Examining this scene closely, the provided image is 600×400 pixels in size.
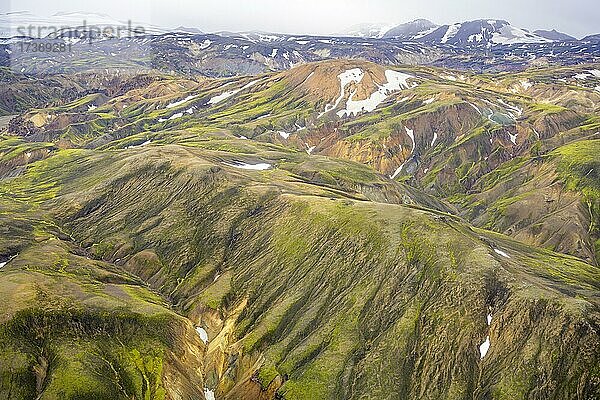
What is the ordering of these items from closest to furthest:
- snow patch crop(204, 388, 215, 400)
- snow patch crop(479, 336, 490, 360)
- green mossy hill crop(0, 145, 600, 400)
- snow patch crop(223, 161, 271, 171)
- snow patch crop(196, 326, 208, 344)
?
green mossy hill crop(0, 145, 600, 400) → snow patch crop(479, 336, 490, 360) → snow patch crop(204, 388, 215, 400) → snow patch crop(196, 326, 208, 344) → snow patch crop(223, 161, 271, 171)

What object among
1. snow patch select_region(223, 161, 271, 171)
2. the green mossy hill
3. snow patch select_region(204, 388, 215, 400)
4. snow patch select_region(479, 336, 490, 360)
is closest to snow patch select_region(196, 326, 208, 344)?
the green mossy hill

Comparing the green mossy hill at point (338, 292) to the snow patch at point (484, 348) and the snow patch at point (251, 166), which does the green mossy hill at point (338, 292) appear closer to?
the snow patch at point (484, 348)

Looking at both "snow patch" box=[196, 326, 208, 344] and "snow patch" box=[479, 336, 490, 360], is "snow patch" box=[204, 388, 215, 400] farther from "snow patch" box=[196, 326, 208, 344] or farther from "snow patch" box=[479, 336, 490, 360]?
"snow patch" box=[479, 336, 490, 360]

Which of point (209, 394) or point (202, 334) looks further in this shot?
point (202, 334)

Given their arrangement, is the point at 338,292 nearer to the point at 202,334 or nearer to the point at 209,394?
the point at 202,334

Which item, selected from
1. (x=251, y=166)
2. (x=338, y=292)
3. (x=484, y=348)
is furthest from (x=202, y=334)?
(x=251, y=166)

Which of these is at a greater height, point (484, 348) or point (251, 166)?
point (484, 348)

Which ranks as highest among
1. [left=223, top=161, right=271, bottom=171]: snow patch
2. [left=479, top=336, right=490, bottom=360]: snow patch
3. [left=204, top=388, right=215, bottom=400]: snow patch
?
[left=479, top=336, right=490, bottom=360]: snow patch

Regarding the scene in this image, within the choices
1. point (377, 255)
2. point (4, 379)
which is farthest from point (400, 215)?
point (4, 379)

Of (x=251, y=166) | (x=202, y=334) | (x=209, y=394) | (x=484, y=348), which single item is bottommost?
(x=209, y=394)

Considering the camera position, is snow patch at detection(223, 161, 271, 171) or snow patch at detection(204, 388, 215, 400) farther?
snow patch at detection(223, 161, 271, 171)

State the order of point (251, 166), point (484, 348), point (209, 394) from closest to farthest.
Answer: point (484, 348) → point (209, 394) → point (251, 166)
